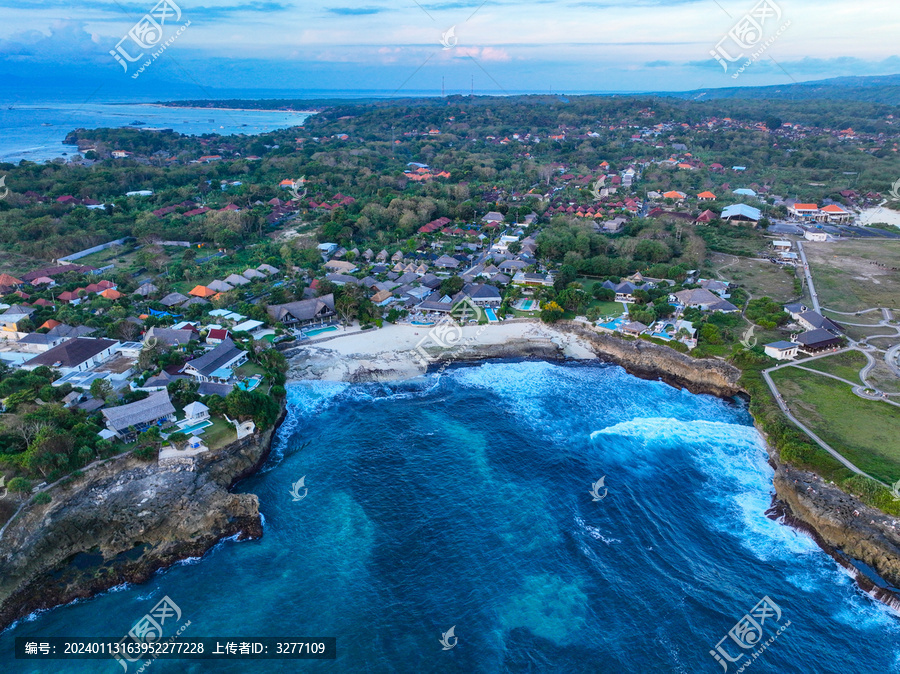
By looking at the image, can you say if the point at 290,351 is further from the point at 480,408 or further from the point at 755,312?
the point at 755,312

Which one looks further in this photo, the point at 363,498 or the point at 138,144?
the point at 138,144

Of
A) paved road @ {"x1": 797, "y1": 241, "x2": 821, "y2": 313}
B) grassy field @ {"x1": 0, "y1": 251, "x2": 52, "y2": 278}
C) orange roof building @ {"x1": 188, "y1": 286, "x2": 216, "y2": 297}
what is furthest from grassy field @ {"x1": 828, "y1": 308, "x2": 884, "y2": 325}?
grassy field @ {"x1": 0, "y1": 251, "x2": 52, "y2": 278}

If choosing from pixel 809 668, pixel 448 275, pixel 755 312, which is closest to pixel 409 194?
pixel 448 275

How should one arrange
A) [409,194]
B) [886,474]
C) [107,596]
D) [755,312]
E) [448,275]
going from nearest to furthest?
[107,596] < [886,474] < [755,312] < [448,275] < [409,194]

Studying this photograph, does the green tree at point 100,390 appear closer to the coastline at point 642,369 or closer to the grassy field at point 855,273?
the coastline at point 642,369

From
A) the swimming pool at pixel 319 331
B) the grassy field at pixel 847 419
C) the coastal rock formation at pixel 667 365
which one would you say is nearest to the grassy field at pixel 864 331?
the grassy field at pixel 847 419

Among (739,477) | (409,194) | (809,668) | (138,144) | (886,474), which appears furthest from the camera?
(138,144)
